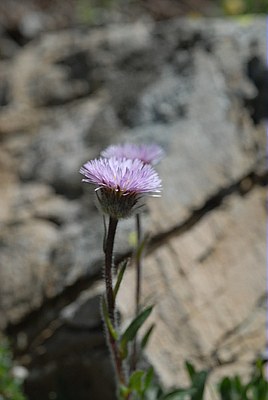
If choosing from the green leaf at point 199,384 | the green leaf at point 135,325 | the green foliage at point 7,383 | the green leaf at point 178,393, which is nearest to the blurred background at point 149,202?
the green foliage at point 7,383

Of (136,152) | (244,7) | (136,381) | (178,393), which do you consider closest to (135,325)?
(136,381)

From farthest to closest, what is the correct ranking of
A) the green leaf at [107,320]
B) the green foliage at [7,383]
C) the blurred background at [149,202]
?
the blurred background at [149,202] < the green foliage at [7,383] < the green leaf at [107,320]

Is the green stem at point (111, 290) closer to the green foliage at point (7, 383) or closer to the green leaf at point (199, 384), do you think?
the green leaf at point (199, 384)

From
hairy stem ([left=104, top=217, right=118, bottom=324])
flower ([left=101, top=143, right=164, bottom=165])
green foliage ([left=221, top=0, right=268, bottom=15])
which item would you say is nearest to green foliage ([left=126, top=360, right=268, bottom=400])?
hairy stem ([left=104, top=217, right=118, bottom=324])

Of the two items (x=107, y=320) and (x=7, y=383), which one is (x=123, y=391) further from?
(x=7, y=383)

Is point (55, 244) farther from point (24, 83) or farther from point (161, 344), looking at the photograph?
point (24, 83)

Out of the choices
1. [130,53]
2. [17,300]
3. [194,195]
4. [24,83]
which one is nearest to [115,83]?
[130,53]
